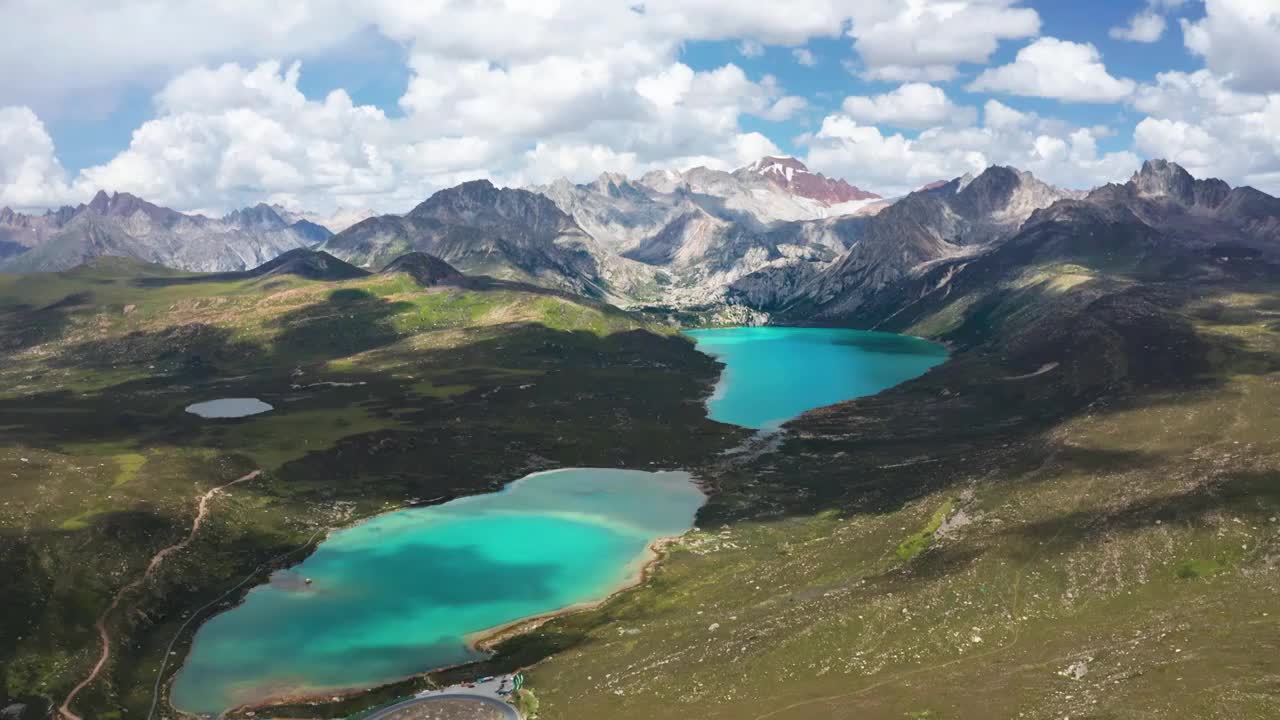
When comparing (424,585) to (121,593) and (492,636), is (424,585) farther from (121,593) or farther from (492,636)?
(121,593)

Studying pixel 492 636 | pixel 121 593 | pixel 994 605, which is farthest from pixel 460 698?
pixel 121 593

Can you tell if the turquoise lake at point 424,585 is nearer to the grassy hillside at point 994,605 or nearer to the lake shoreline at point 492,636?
Result: the lake shoreline at point 492,636

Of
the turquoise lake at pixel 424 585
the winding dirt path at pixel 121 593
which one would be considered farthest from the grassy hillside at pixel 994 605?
the winding dirt path at pixel 121 593

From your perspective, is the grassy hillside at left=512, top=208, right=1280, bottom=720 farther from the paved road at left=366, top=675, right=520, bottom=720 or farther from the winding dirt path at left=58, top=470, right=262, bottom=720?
the winding dirt path at left=58, top=470, right=262, bottom=720

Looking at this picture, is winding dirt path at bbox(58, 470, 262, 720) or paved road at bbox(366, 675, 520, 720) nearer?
paved road at bbox(366, 675, 520, 720)

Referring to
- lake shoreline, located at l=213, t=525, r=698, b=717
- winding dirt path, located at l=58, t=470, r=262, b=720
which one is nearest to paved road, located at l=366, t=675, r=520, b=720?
lake shoreline, located at l=213, t=525, r=698, b=717
